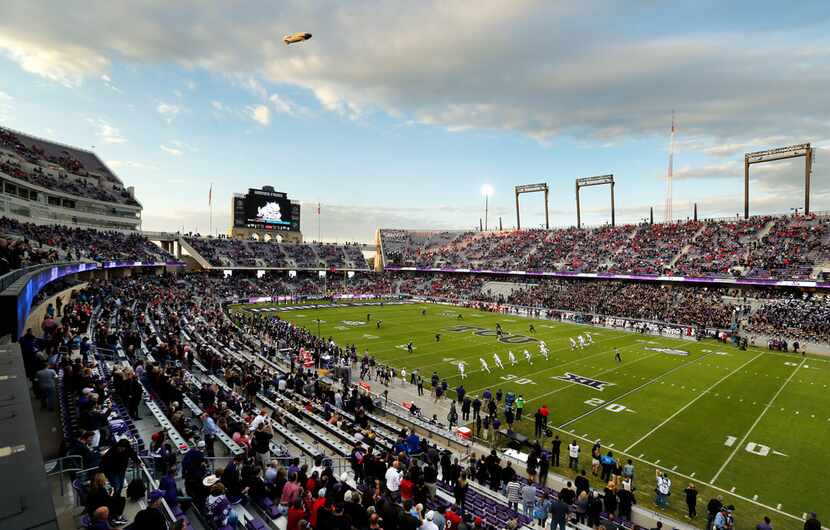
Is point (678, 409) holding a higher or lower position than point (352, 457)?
lower

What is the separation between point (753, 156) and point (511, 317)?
126 ft

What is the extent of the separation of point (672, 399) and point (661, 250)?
44007mm

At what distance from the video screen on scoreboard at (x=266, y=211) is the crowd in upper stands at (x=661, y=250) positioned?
2158cm

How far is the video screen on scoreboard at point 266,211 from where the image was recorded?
7900cm

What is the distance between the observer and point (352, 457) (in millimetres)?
11391

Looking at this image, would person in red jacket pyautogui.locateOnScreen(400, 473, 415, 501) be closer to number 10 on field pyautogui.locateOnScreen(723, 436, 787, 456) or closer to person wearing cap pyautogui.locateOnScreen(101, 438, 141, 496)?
person wearing cap pyautogui.locateOnScreen(101, 438, 141, 496)

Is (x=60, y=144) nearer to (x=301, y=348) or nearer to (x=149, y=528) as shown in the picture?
(x=301, y=348)

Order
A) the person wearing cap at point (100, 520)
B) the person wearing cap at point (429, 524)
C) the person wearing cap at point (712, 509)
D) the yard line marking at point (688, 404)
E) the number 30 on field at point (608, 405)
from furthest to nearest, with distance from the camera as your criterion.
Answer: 1. the number 30 on field at point (608, 405)
2. the yard line marking at point (688, 404)
3. the person wearing cap at point (712, 509)
4. the person wearing cap at point (429, 524)
5. the person wearing cap at point (100, 520)

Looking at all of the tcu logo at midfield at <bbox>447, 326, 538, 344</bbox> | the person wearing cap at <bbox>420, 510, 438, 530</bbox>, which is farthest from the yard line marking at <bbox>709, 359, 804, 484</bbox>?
the tcu logo at midfield at <bbox>447, 326, 538, 344</bbox>

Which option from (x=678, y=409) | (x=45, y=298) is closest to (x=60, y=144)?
(x=45, y=298)

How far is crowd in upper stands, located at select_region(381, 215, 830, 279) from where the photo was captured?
49.5m

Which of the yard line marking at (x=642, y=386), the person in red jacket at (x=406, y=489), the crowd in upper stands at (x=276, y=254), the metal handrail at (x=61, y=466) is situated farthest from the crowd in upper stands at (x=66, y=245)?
the yard line marking at (x=642, y=386)

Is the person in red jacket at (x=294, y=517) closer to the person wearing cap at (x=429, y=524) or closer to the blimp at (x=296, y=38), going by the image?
the person wearing cap at (x=429, y=524)

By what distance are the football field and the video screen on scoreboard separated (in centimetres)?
4406
